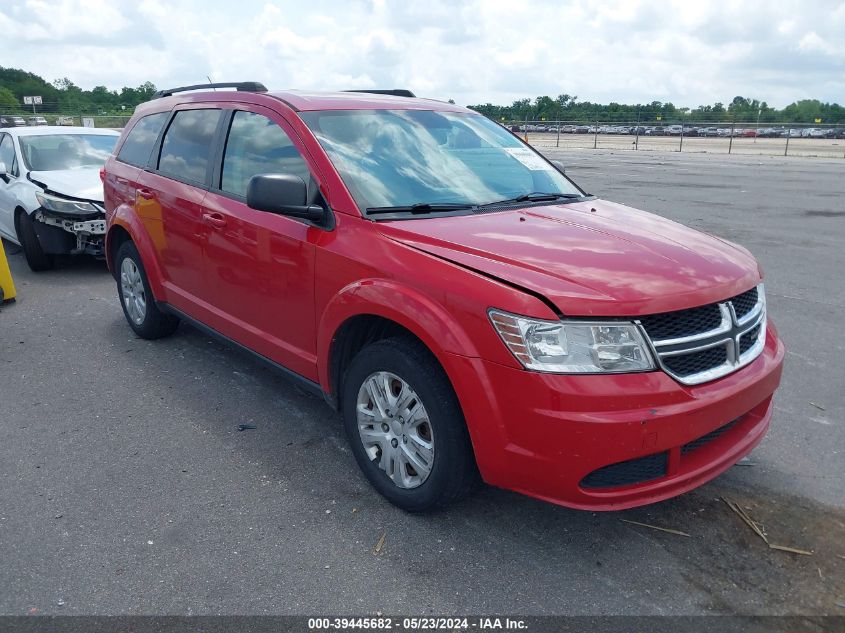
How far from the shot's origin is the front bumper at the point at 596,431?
256 centimetres

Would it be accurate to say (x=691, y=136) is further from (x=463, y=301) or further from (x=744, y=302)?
(x=463, y=301)

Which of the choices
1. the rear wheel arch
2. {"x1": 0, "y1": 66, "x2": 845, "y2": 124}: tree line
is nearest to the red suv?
the rear wheel arch

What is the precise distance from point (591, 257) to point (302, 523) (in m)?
1.74

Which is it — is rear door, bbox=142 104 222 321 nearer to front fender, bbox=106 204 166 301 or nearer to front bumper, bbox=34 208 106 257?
front fender, bbox=106 204 166 301

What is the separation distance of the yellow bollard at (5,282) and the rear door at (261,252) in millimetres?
3513

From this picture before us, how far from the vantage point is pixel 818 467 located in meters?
3.63

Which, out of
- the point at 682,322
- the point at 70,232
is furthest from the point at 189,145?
the point at 70,232

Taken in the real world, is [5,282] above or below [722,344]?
below

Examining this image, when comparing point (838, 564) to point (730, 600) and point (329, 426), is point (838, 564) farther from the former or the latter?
point (329, 426)

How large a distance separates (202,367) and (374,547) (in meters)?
2.58

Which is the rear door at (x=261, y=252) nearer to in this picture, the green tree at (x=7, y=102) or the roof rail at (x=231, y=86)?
the roof rail at (x=231, y=86)

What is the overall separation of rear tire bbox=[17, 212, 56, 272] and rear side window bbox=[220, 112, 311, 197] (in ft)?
15.6

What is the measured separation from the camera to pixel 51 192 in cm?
777

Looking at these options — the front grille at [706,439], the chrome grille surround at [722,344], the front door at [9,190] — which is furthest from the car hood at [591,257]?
the front door at [9,190]
